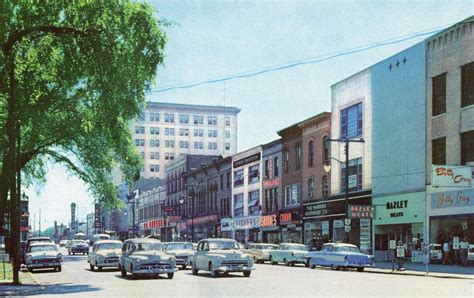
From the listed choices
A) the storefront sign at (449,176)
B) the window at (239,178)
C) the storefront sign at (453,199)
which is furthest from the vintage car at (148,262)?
the window at (239,178)

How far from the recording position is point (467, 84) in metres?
36.4

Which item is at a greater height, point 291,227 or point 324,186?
point 324,186

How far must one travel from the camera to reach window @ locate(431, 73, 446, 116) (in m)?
38.3

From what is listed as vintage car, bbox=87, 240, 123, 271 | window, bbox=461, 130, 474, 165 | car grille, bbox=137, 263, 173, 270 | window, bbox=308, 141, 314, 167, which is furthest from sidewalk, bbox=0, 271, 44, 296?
window, bbox=308, 141, 314, 167

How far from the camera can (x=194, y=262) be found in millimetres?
29031

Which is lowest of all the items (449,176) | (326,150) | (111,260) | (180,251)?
(111,260)

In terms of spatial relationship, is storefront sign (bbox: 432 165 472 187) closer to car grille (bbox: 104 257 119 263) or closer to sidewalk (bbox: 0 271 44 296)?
car grille (bbox: 104 257 119 263)

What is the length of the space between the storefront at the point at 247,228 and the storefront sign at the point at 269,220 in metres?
1.49

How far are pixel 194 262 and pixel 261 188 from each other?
124ft

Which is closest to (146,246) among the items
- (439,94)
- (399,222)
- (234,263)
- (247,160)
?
(234,263)

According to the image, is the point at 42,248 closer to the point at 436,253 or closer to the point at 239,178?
the point at 436,253

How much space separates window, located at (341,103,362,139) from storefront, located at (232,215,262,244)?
1995 cm

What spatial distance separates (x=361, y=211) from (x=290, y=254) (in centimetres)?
546

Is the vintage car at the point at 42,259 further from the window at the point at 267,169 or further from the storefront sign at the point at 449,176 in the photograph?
the window at the point at 267,169
